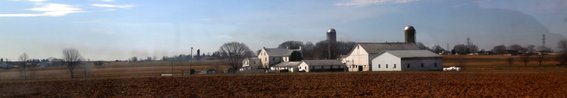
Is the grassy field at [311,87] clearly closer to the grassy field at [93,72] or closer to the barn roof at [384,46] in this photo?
the grassy field at [93,72]

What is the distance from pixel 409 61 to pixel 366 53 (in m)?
11.4

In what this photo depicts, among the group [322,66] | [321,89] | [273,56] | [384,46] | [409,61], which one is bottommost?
[321,89]

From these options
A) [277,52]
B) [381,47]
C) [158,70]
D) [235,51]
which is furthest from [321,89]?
[235,51]

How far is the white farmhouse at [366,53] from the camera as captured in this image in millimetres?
A: 100125

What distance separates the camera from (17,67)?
84.5 meters

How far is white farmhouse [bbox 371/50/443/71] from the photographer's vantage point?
90.2 meters

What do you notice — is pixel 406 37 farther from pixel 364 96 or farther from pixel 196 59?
pixel 364 96

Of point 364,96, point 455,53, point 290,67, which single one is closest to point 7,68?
point 290,67

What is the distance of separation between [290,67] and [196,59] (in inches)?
2109

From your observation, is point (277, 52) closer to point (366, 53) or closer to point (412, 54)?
point (366, 53)

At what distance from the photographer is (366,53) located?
331ft

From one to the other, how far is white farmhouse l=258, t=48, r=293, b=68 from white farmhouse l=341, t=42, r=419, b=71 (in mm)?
18970

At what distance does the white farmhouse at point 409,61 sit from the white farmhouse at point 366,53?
4.23 m

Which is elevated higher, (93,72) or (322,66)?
(322,66)
